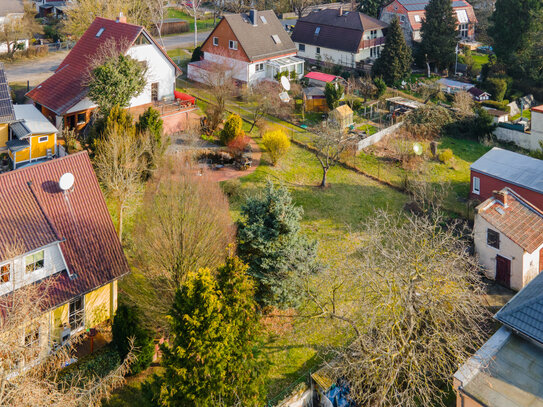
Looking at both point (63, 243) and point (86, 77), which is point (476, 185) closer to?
point (63, 243)

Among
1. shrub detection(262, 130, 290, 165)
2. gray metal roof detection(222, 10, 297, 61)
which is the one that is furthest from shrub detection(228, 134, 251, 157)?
gray metal roof detection(222, 10, 297, 61)

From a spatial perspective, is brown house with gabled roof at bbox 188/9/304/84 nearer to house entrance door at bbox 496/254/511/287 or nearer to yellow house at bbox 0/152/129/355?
yellow house at bbox 0/152/129/355

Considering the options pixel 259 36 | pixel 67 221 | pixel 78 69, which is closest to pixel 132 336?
pixel 67 221

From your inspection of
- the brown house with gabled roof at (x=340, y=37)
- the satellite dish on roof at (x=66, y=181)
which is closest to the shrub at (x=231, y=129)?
the satellite dish on roof at (x=66, y=181)

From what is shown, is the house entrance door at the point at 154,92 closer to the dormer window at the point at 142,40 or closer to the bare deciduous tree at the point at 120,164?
the dormer window at the point at 142,40

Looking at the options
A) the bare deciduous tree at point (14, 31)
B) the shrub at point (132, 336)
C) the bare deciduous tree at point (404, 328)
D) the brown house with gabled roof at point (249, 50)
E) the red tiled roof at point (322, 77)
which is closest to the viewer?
the bare deciduous tree at point (404, 328)

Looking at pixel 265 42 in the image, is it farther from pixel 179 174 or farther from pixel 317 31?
pixel 179 174
